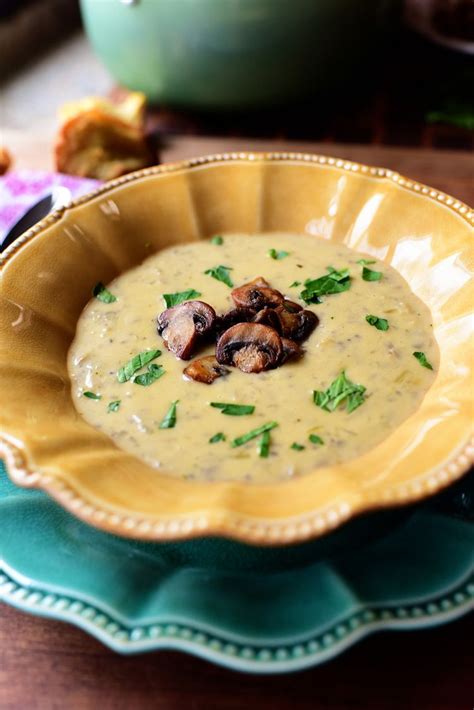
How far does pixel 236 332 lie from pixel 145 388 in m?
0.25

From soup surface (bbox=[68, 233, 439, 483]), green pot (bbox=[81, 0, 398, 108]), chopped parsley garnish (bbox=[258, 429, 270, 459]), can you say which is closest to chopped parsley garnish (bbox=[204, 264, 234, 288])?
soup surface (bbox=[68, 233, 439, 483])

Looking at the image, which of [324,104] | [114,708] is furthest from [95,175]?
[114,708]

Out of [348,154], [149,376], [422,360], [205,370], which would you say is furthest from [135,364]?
[348,154]

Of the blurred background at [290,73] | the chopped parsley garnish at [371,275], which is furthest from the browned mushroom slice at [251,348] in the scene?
the blurred background at [290,73]

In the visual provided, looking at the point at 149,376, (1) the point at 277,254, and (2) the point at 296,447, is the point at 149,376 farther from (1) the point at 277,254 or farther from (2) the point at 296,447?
(1) the point at 277,254

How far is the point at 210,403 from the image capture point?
1686 mm

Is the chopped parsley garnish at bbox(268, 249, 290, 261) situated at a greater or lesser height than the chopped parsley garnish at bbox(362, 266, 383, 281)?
lesser

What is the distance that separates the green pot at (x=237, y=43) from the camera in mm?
2945

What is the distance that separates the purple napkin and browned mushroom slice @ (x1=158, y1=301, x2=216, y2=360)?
36.4 inches

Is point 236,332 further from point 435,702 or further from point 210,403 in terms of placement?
point 435,702

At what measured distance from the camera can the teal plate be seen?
128 cm

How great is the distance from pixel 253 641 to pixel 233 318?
32.2 inches

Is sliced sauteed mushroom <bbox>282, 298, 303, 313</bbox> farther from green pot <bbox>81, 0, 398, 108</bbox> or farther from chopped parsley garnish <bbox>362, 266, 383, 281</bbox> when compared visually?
green pot <bbox>81, 0, 398, 108</bbox>

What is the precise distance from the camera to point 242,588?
1.40 metres
